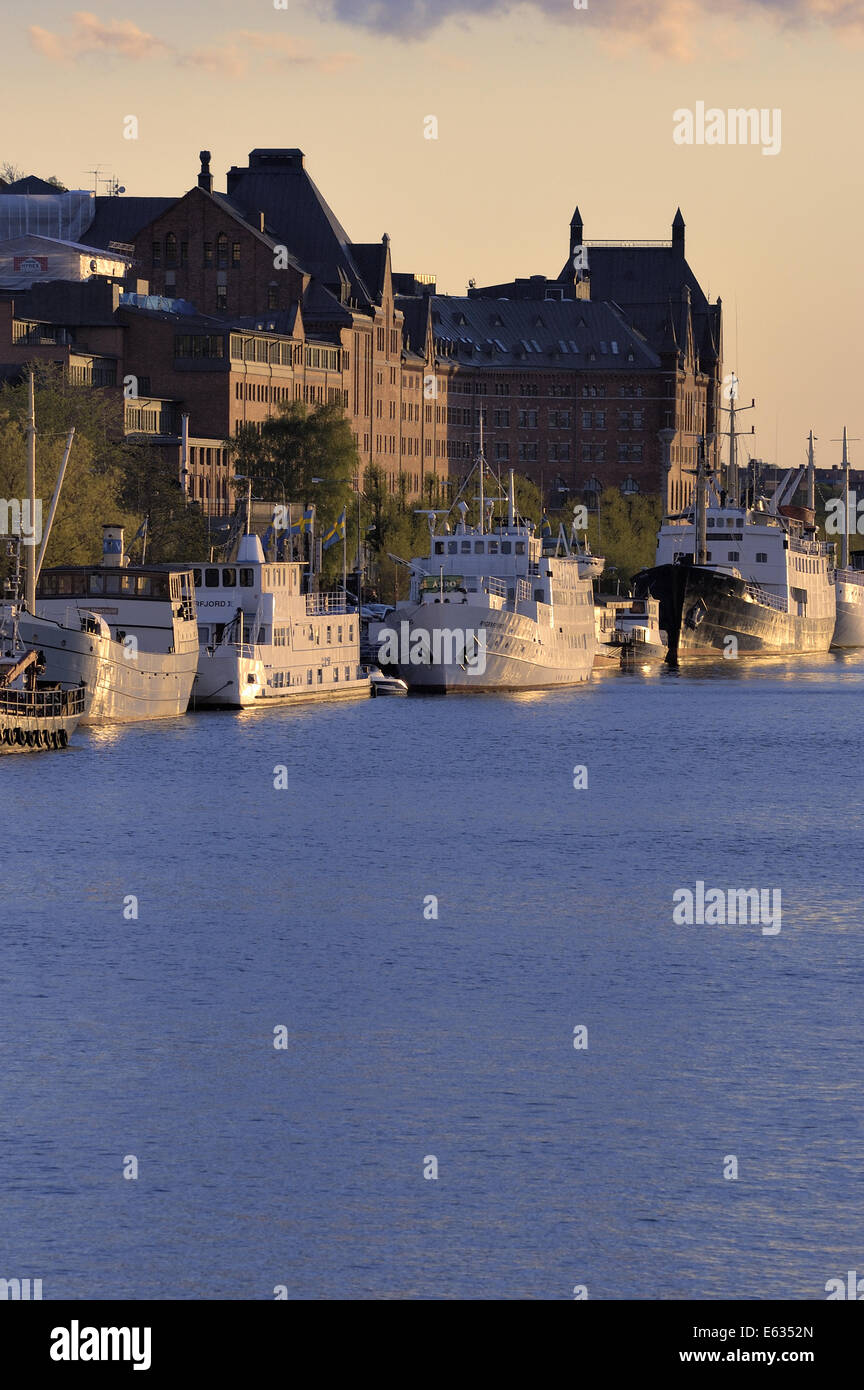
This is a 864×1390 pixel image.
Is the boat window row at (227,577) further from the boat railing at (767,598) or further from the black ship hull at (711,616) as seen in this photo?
the boat railing at (767,598)

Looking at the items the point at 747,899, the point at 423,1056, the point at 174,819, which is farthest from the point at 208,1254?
the point at 174,819

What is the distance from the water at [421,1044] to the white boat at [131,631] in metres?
15.0

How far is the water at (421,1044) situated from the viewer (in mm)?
24750

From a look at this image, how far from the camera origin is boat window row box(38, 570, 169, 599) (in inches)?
3440

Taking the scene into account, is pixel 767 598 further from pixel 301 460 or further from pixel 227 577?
pixel 227 577

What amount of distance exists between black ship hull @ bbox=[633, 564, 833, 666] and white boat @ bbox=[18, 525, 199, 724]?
63602 millimetres

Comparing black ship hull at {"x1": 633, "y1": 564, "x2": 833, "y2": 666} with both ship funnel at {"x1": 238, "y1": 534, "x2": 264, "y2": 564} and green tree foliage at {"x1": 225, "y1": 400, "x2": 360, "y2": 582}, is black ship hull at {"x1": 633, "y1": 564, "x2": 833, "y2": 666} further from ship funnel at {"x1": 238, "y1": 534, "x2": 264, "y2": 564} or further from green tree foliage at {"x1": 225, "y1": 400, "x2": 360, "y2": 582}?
ship funnel at {"x1": 238, "y1": 534, "x2": 264, "y2": 564}

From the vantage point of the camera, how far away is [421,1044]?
110 feet

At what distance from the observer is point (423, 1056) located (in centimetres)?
3278

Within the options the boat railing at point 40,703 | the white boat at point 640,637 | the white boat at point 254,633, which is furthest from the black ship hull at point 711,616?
the boat railing at point 40,703

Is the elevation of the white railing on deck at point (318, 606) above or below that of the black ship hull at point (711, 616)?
above

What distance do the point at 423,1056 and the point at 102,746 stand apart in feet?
152
